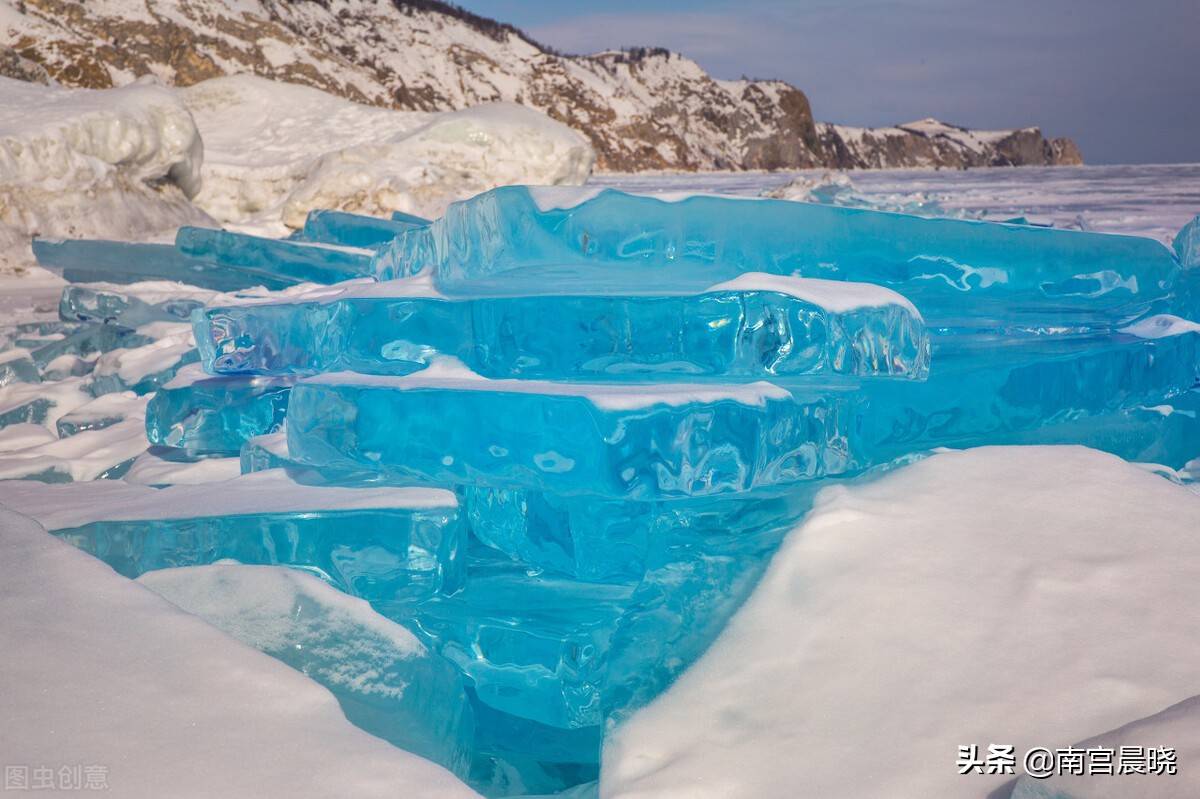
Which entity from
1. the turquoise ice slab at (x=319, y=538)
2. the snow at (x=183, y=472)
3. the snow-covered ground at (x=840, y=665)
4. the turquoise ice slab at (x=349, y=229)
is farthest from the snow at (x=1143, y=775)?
the turquoise ice slab at (x=349, y=229)

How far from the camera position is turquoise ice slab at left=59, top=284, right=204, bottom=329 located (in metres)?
3.39

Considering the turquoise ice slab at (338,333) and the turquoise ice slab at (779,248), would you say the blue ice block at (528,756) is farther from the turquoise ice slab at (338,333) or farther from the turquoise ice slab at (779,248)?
the turquoise ice slab at (779,248)

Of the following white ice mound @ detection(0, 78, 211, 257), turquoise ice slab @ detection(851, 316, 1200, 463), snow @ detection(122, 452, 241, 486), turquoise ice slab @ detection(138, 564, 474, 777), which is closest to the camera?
turquoise ice slab @ detection(138, 564, 474, 777)

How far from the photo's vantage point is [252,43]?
23.0 metres

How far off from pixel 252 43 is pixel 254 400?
24.1 m

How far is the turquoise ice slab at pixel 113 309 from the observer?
11.1 ft

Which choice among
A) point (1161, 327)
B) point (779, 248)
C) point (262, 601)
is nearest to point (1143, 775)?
point (262, 601)

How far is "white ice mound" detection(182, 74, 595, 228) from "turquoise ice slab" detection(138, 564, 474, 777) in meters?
5.67

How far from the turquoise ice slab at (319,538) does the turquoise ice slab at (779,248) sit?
24.8 inches

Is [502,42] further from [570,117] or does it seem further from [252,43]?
[252,43]

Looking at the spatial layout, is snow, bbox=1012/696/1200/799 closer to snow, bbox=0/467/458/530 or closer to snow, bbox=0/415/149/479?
snow, bbox=0/467/458/530

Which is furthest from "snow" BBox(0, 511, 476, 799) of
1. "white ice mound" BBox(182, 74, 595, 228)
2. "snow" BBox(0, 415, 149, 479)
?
"white ice mound" BBox(182, 74, 595, 228)

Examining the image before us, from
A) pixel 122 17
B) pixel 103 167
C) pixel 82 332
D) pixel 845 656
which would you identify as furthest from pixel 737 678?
pixel 122 17

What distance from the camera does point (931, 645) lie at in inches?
38.1
